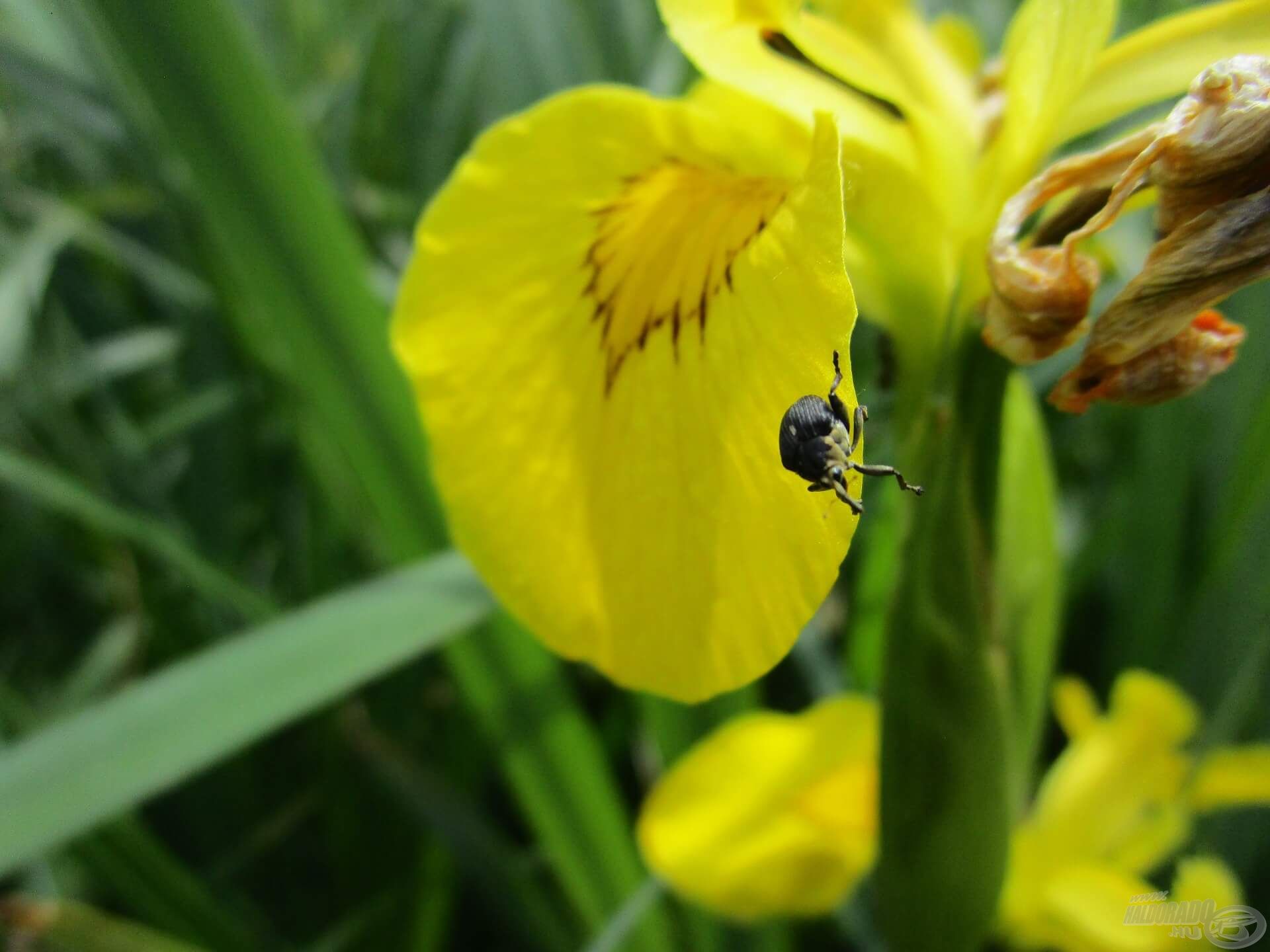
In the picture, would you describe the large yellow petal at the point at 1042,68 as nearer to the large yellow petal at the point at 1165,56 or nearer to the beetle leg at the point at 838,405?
the large yellow petal at the point at 1165,56

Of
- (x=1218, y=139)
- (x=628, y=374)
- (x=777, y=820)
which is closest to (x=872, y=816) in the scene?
(x=777, y=820)

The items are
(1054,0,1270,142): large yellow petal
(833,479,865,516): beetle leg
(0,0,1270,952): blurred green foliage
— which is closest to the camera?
(833,479,865,516): beetle leg

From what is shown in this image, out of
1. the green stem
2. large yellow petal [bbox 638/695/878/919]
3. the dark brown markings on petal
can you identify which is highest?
the dark brown markings on petal

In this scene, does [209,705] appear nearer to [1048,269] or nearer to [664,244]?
[664,244]

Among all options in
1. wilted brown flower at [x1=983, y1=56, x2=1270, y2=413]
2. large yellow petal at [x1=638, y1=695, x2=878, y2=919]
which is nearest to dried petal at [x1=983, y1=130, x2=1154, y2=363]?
wilted brown flower at [x1=983, y1=56, x2=1270, y2=413]

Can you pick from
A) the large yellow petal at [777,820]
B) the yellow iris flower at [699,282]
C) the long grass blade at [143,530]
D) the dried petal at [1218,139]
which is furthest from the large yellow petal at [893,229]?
the long grass blade at [143,530]

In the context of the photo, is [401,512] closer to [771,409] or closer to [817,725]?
[817,725]

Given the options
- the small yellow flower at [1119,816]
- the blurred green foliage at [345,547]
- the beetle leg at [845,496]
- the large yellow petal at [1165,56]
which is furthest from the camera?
the blurred green foliage at [345,547]

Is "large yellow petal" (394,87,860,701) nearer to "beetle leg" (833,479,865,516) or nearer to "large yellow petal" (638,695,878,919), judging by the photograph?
"beetle leg" (833,479,865,516)
